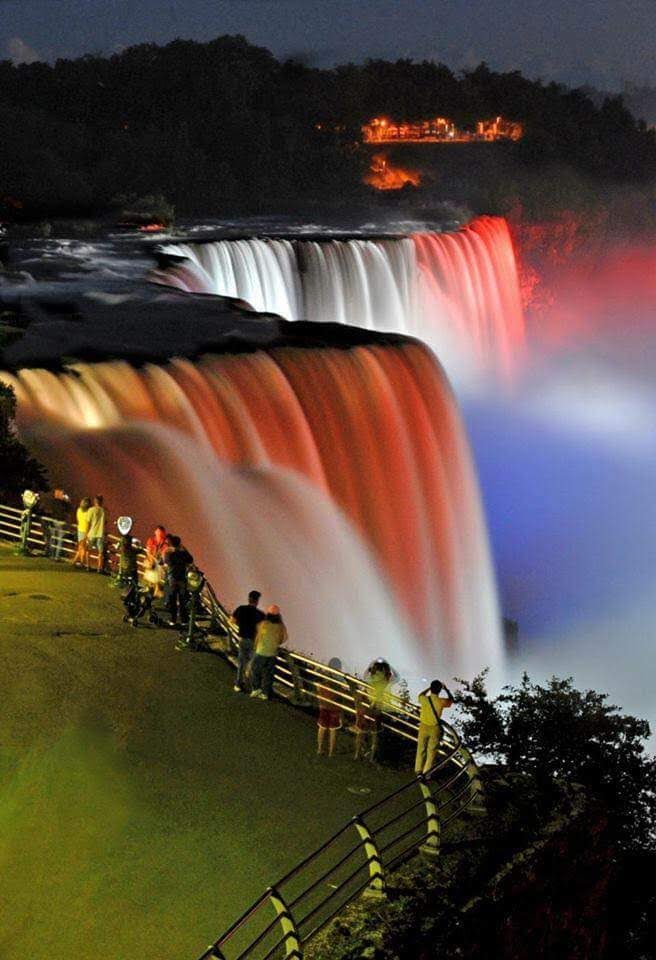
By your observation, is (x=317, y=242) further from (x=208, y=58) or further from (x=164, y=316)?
(x=208, y=58)

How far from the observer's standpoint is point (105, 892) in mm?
10258

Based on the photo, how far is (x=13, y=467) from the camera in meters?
20.8

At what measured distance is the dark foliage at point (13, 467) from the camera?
20.7m

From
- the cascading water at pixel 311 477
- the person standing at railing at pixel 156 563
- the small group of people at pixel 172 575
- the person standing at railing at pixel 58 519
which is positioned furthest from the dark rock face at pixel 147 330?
the small group of people at pixel 172 575

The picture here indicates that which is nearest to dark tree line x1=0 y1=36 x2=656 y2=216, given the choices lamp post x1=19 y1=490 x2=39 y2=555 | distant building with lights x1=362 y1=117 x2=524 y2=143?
distant building with lights x1=362 y1=117 x2=524 y2=143

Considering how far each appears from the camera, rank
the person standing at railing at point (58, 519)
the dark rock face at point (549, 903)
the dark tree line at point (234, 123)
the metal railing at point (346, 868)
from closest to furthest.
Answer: the metal railing at point (346, 868)
the dark rock face at point (549, 903)
the person standing at railing at point (58, 519)
the dark tree line at point (234, 123)

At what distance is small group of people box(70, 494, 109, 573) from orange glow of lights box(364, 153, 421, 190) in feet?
233

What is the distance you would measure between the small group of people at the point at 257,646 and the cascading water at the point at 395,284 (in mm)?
22349

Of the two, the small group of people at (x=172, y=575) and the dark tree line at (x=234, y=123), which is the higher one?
the dark tree line at (x=234, y=123)

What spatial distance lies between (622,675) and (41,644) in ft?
58.1

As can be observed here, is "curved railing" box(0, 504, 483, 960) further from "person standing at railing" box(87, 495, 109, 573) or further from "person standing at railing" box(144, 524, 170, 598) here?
"person standing at railing" box(87, 495, 109, 573)

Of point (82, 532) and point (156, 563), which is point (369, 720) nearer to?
point (156, 563)

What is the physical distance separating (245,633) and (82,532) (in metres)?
4.29

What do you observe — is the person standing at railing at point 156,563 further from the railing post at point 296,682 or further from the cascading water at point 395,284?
the cascading water at point 395,284
